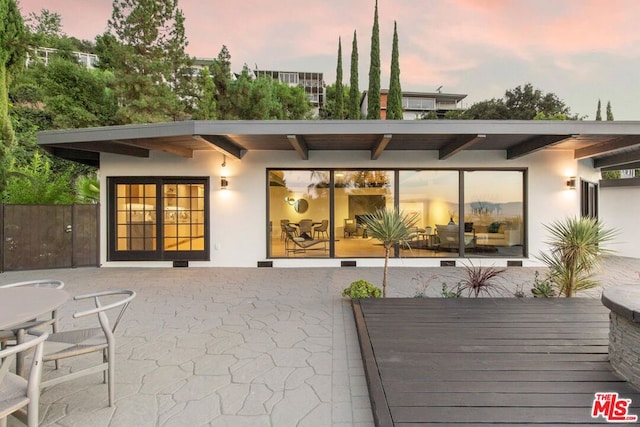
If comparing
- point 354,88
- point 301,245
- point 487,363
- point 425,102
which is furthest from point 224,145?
point 425,102

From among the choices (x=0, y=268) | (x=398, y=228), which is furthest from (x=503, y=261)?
(x=0, y=268)

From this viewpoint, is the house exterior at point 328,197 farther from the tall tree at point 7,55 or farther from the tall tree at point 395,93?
the tall tree at point 395,93

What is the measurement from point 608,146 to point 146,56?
50.3 feet

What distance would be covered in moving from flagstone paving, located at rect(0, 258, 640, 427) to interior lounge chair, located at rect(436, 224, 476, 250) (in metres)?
1.96

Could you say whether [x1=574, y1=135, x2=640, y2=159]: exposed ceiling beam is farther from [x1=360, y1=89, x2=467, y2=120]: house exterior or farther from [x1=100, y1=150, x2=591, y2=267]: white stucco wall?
[x1=360, y1=89, x2=467, y2=120]: house exterior

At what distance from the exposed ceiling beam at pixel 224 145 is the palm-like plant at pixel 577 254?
17.7ft

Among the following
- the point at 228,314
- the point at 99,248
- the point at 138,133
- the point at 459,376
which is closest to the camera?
the point at 459,376

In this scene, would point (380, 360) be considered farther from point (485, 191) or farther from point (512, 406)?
point (485, 191)

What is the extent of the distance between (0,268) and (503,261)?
34.9ft

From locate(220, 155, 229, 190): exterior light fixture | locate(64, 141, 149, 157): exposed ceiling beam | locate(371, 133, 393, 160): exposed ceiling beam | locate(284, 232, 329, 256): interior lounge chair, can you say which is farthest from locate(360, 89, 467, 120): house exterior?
locate(64, 141, 149, 157): exposed ceiling beam

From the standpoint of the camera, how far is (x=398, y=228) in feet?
14.0

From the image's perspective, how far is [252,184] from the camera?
7.27 m

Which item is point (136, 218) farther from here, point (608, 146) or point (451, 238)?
point (608, 146)

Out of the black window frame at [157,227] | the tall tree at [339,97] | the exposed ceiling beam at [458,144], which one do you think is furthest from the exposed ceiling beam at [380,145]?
the tall tree at [339,97]
